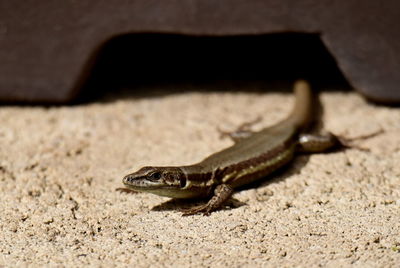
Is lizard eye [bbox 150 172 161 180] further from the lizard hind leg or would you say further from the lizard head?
the lizard hind leg

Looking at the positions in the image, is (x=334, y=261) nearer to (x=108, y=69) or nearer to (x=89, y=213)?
(x=89, y=213)

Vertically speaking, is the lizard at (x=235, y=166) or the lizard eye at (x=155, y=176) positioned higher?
the lizard eye at (x=155, y=176)

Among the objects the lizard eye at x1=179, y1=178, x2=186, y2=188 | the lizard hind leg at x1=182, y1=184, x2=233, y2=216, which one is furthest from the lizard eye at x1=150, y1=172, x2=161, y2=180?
the lizard hind leg at x1=182, y1=184, x2=233, y2=216

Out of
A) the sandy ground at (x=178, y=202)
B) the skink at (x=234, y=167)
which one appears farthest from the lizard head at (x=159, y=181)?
the sandy ground at (x=178, y=202)

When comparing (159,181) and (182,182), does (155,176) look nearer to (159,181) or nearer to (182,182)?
(159,181)

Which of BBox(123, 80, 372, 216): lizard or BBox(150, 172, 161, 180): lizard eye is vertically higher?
BBox(150, 172, 161, 180): lizard eye

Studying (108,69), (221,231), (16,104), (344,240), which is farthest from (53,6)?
(344,240)

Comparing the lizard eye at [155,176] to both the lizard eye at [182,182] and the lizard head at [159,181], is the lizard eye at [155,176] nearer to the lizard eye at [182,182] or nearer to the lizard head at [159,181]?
the lizard head at [159,181]
